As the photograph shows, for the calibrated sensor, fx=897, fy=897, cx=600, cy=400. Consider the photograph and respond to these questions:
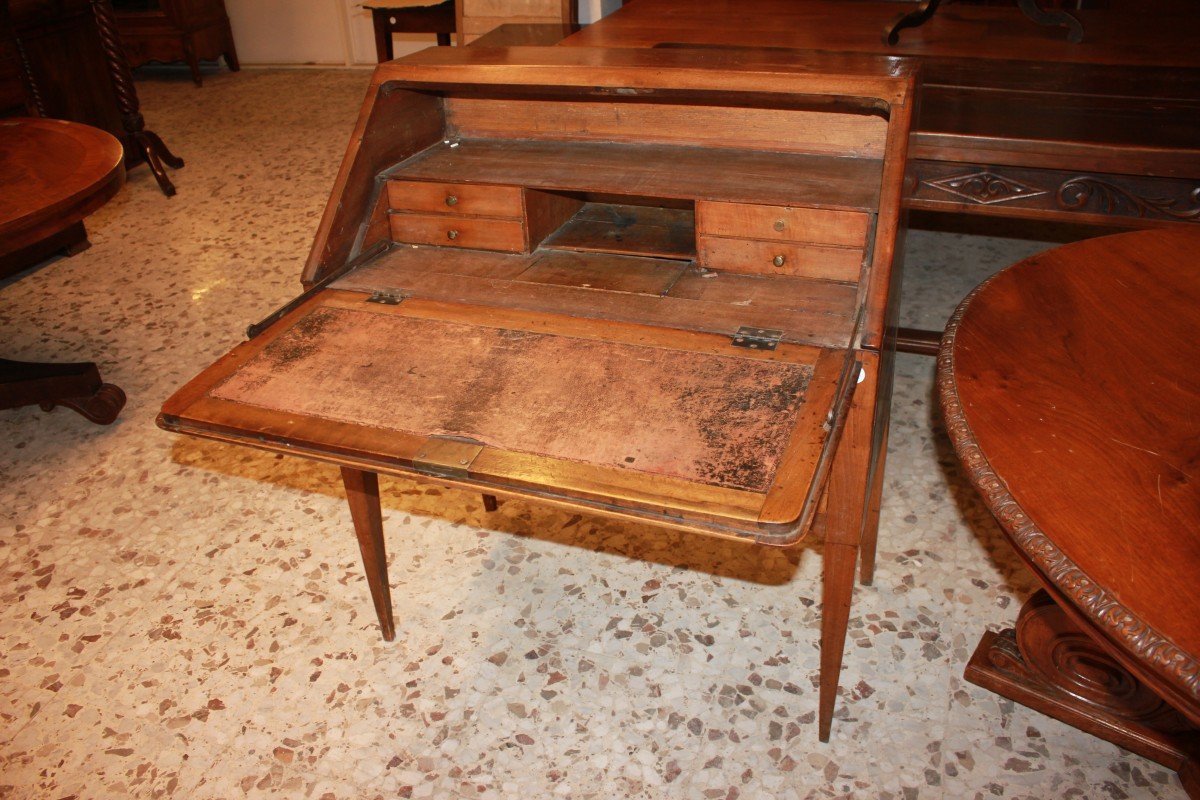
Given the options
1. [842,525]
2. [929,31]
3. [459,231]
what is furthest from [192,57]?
[842,525]

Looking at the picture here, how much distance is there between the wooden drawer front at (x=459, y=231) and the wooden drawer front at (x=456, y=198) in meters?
0.01

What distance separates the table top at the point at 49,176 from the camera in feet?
6.22

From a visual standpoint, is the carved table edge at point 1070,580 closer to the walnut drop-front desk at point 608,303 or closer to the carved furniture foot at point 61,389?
the walnut drop-front desk at point 608,303

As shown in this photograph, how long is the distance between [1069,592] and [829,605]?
0.66 metres

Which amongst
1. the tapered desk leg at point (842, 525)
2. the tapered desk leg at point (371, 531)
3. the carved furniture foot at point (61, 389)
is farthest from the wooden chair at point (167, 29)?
the tapered desk leg at point (842, 525)

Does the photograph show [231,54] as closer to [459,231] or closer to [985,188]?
[459,231]

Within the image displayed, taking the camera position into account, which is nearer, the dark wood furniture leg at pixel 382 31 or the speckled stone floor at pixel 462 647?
the speckled stone floor at pixel 462 647

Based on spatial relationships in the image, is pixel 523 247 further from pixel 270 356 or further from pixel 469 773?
pixel 469 773

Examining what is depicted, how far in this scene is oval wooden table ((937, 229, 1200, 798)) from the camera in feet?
2.51

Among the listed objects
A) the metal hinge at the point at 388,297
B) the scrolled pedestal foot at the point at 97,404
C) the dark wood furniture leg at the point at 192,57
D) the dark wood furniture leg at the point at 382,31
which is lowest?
the scrolled pedestal foot at the point at 97,404

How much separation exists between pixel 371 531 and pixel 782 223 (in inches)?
35.8

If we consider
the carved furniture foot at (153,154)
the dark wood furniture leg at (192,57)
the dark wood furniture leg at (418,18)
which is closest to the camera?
the carved furniture foot at (153,154)

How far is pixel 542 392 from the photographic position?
3.82 feet

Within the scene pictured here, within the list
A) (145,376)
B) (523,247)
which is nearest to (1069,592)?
(523,247)
